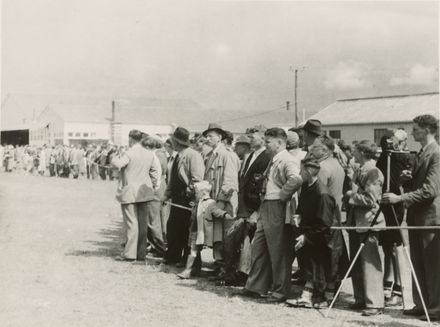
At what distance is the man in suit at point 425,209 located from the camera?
6160 millimetres

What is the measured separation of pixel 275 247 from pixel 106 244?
16.4ft

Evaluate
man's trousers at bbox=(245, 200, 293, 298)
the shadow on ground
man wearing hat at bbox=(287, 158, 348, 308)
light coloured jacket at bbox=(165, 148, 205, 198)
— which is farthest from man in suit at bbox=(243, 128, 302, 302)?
the shadow on ground

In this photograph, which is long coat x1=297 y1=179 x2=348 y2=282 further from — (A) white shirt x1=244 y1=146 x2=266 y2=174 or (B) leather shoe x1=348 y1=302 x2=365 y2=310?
(A) white shirt x1=244 y1=146 x2=266 y2=174

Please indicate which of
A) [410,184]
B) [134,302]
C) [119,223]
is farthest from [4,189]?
[410,184]

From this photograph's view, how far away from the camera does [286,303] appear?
6.83 metres

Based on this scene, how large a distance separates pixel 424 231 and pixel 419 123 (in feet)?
3.64

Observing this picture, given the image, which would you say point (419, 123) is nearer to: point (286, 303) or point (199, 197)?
point (286, 303)

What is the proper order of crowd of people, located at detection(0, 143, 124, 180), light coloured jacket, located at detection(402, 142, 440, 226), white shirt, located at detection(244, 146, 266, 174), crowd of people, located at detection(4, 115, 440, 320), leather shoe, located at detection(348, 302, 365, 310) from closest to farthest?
light coloured jacket, located at detection(402, 142, 440, 226)
crowd of people, located at detection(4, 115, 440, 320)
leather shoe, located at detection(348, 302, 365, 310)
white shirt, located at detection(244, 146, 266, 174)
crowd of people, located at detection(0, 143, 124, 180)

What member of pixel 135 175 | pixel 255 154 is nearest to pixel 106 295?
pixel 255 154

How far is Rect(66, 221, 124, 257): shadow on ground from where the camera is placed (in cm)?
1008

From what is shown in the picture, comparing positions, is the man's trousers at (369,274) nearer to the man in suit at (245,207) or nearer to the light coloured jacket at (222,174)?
the man in suit at (245,207)

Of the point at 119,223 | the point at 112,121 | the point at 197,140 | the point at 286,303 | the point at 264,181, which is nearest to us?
the point at 286,303

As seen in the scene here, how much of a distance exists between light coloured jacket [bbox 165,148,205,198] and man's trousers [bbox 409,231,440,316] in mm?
3479

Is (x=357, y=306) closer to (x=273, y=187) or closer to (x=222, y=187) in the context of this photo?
(x=273, y=187)
